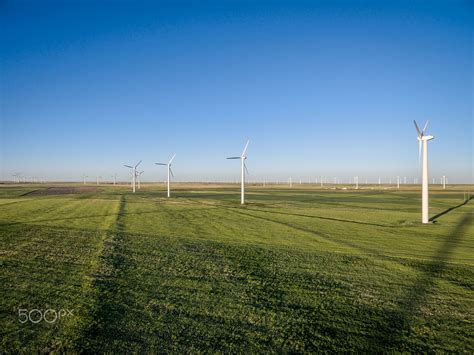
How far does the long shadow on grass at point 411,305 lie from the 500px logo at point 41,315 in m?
7.34

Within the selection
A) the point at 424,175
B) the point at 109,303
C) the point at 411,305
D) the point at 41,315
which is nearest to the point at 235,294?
the point at 109,303

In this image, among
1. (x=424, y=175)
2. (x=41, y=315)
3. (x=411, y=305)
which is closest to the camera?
(x=41, y=315)

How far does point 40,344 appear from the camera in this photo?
647 cm

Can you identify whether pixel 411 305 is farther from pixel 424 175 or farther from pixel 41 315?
pixel 424 175

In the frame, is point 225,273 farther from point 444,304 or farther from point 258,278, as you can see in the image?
point 444,304

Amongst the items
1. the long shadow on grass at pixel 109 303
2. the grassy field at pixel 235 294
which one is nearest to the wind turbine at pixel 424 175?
the grassy field at pixel 235 294

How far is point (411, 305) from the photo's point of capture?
347 inches

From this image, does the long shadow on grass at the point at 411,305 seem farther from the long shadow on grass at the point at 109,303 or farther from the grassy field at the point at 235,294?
the long shadow on grass at the point at 109,303

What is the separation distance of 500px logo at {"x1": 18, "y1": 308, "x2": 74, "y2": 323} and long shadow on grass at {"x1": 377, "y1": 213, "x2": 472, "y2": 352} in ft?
24.1

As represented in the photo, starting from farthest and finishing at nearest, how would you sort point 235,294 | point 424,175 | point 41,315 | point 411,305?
point 424,175 < point 235,294 < point 411,305 < point 41,315

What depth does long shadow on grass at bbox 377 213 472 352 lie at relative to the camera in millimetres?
6906

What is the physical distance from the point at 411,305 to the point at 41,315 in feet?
31.6

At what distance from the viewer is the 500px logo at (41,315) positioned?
7.56 metres

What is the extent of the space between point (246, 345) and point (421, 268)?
9365mm
